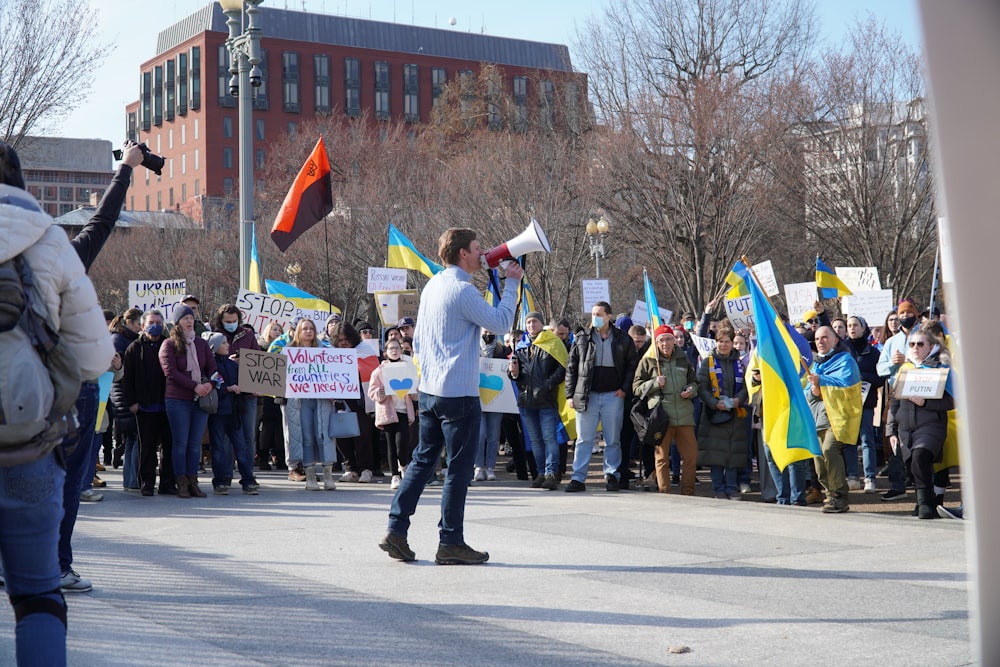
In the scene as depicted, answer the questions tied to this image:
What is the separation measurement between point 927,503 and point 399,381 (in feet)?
19.5

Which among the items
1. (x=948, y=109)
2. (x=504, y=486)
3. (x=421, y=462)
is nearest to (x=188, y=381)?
(x=504, y=486)

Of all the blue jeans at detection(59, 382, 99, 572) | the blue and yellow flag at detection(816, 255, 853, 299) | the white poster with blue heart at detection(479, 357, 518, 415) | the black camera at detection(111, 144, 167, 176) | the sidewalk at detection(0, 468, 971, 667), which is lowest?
the sidewalk at detection(0, 468, 971, 667)

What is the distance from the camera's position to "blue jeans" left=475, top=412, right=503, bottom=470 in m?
14.4

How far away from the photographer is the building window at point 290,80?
98.8 metres

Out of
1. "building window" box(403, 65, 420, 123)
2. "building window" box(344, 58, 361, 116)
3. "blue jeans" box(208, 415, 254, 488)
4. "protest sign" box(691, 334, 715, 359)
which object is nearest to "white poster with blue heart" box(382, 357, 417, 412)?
"blue jeans" box(208, 415, 254, 488)

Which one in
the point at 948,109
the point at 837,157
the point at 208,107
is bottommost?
the point at 948,109

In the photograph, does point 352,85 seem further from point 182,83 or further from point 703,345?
point 703,345

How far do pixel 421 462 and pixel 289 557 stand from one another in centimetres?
134

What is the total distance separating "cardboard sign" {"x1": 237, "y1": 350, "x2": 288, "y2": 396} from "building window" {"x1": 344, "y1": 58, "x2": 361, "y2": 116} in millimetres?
89827

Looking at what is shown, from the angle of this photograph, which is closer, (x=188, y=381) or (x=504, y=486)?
(x=188, y=381)

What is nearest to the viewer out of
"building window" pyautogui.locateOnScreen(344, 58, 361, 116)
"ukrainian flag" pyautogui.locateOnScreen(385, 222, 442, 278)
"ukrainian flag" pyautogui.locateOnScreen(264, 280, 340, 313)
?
"ukrainian flag" pyautogui.locateOnScreen(264, 280, 340, 313)

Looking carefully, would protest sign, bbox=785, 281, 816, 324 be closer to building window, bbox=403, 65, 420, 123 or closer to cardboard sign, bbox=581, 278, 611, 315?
cardboard sign, bbox=581, 278, 611, 315

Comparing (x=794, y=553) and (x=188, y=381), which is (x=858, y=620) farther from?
(x=188, y=381)

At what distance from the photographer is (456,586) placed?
6855mm
